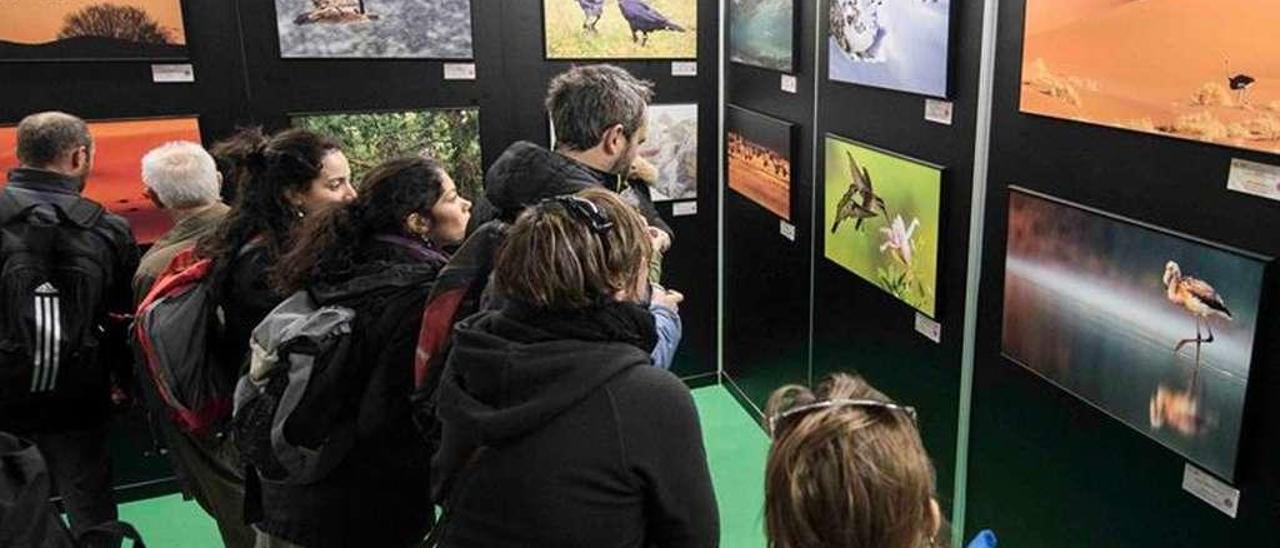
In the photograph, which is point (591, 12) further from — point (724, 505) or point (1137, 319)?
point (1137, 319)

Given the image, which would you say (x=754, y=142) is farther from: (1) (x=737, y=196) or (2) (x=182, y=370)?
(2) (x=182, y=370)

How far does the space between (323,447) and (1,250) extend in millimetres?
1341

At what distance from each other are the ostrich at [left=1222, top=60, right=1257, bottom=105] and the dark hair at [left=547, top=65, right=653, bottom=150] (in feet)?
4.23

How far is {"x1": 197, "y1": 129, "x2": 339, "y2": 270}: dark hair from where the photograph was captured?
2324mm

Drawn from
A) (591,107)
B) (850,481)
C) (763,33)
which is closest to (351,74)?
(763,33)

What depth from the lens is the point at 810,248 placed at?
370 cm

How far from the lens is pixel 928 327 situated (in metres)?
3.01

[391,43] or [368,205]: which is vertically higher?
[391,43]

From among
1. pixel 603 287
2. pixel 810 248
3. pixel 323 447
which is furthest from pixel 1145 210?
pixel 323 447
